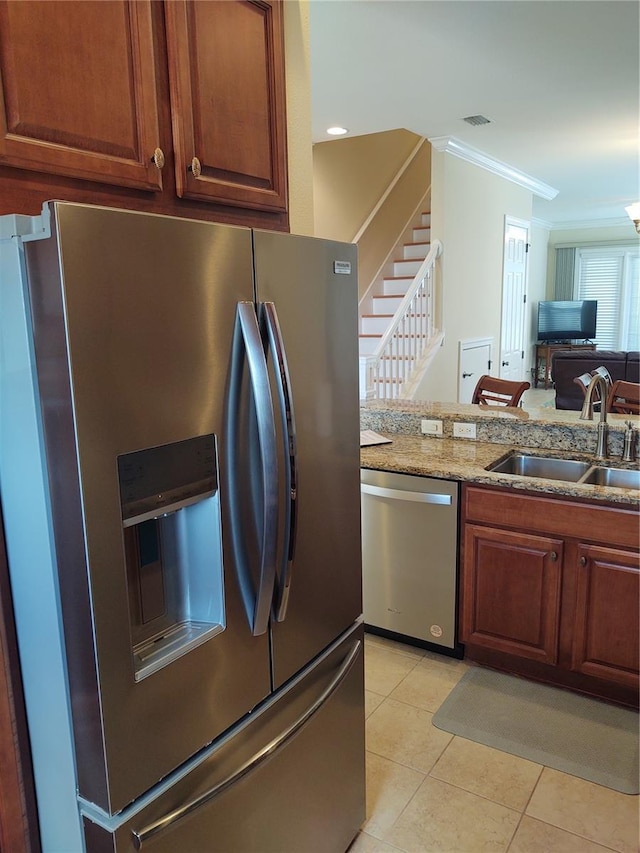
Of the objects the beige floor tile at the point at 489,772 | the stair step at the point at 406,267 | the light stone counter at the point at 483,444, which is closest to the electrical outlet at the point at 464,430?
the light stone counter at the point at 483,444

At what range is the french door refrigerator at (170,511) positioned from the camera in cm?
101

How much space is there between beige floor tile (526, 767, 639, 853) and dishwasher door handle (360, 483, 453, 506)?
1.05 meters

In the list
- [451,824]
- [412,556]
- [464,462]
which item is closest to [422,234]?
[464,462]

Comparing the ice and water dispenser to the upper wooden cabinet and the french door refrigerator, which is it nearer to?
the french door refrigerator

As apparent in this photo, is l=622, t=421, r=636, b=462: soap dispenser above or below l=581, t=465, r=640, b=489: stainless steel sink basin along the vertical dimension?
above

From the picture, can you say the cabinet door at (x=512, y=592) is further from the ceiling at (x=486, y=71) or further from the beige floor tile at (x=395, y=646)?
the ceiling at (x=486, y=71)

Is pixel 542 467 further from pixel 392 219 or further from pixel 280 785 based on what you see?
pixel 392 219

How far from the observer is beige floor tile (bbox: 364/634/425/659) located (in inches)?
113

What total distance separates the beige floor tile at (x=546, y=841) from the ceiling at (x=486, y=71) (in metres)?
3.27

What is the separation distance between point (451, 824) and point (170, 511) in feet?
4.93

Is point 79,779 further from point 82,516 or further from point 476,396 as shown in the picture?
point 476,396

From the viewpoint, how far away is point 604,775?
2.12 meters

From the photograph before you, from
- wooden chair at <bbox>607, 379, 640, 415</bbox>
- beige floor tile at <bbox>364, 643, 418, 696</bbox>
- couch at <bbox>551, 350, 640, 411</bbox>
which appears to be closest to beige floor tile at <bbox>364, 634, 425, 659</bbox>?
beige floor tile at <bbox>364, 643, 418, 696</bbox>

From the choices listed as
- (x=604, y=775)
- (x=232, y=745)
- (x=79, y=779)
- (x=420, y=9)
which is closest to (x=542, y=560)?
(x=604, y=775)
